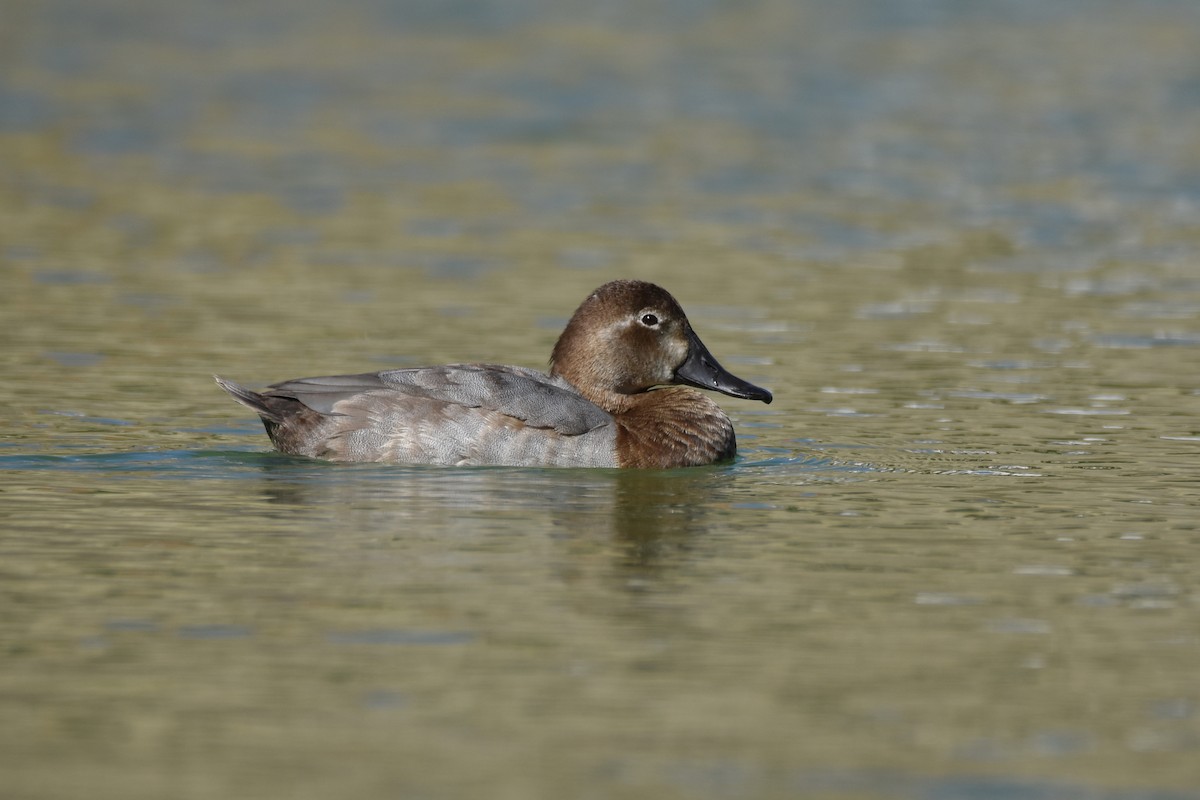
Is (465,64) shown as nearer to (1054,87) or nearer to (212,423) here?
(1054,87)

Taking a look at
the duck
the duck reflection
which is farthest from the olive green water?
the duck

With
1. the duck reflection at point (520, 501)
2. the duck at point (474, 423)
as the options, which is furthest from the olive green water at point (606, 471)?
the duck at point (474, 423)

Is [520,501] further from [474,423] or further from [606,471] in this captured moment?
[606,471]

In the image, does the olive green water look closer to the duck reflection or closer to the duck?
the duck reflection

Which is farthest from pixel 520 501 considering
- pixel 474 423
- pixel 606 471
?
pixel 606 471

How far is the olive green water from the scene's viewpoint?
19.3 ft

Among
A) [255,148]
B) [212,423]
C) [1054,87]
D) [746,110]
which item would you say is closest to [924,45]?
[1054,87]

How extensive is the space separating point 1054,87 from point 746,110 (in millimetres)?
4159

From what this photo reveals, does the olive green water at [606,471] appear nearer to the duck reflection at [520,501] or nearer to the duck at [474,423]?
the duck reflection at [520,501]

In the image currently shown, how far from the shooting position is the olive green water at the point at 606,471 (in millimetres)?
5891

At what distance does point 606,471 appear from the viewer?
9922mm

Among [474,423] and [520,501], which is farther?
[474,423]

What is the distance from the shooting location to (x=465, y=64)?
28.0m

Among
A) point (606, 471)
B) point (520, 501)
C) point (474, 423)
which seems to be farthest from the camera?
point (606, 471)
